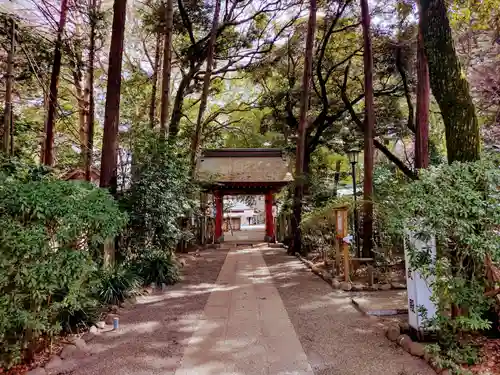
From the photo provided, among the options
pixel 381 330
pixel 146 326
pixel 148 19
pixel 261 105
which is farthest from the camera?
pixel 261 105

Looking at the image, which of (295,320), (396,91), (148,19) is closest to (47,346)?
(295,320)

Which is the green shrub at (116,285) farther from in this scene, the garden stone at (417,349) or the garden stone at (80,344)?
the garden stone at (417,349)

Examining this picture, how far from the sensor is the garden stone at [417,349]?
3.07 metres

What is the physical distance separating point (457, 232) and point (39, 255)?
11.9ft

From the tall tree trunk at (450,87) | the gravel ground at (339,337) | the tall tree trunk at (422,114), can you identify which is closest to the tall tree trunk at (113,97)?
the gravel ground at (339,337)

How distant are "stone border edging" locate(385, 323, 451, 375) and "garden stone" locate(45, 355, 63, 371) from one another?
3.27 meters

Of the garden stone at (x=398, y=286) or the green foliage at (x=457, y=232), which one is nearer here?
the green foliage at (x=457, y=232)

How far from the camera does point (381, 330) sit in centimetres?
382

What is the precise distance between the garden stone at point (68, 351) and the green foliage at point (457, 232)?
11.1 feet

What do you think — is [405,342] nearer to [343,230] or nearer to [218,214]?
[343,230]

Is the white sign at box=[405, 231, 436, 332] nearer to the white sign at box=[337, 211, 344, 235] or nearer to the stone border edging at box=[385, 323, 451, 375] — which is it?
the stone border edging at box=[385, 323, 451, 375]

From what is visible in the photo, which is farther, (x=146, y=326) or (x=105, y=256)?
(x=105, y=256)

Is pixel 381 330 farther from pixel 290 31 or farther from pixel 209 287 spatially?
pixel 290 31

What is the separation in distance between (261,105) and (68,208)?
1242 centimetres
